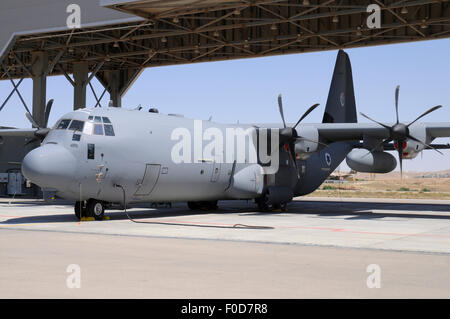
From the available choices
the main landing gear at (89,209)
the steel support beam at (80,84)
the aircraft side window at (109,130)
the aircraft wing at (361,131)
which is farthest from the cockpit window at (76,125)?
the steel support beam at (80,84)

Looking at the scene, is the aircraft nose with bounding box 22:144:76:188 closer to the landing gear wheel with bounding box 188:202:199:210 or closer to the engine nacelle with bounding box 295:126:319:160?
the landing gear wheel with bounding box 188:202:199:210

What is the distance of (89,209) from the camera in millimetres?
18438

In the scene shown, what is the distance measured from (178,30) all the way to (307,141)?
11654mm

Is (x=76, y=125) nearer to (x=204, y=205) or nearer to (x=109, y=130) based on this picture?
(x=109, y=130)

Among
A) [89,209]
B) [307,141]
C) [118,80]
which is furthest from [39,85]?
[307,141]

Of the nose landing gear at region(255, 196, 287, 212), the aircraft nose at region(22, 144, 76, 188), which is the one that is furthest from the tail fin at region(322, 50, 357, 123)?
the aircraft nose at region(22, 144, 76, 188)

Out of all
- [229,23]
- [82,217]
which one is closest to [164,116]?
[82,217]

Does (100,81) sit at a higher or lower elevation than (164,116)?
higher

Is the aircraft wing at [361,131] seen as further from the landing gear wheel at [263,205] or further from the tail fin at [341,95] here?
the tail fin at [341,95]

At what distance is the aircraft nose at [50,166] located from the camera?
53.5ft

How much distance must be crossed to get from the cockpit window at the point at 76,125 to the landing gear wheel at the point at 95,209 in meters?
2.63

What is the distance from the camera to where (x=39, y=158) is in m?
16.4

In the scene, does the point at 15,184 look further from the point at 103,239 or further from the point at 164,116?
the point at 103,239
